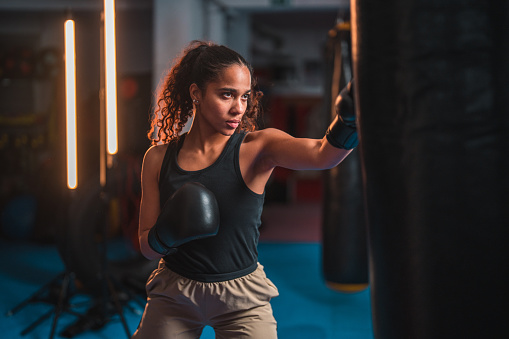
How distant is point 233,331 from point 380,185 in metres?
0.76

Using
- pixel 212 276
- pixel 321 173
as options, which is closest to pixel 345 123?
pixel 212 276

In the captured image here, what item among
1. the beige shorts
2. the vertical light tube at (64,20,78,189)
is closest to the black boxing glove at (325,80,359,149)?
the beige shorts

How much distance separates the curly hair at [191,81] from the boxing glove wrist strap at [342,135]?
385 millimetres

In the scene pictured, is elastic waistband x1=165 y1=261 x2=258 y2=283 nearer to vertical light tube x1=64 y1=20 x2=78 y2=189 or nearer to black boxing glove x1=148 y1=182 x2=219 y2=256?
black boxing glove x1=148 y1=182 x2=219 y2=256

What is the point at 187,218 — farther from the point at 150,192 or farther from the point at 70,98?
the point at 70,98

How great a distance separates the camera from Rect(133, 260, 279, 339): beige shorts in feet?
4.44

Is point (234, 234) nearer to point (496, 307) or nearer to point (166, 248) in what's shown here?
point (166, 248)

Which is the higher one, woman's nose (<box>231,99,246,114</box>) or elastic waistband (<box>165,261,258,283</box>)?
woman's nose (<box>231,99,246,114</box>)

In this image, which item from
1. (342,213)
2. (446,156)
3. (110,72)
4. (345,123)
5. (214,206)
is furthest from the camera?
(342,213)

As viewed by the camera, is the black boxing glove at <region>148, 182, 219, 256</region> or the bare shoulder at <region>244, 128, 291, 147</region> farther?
the bare shoulder at <region>244, 128, 291, 147</region>

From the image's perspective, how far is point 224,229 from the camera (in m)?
1.41

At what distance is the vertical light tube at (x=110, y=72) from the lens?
9.14 ft

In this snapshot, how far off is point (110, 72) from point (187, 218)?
188 cm

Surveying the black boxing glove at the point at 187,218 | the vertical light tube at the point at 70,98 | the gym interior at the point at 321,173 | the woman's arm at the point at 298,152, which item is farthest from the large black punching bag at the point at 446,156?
the vertical light tube at the point at 70,98
